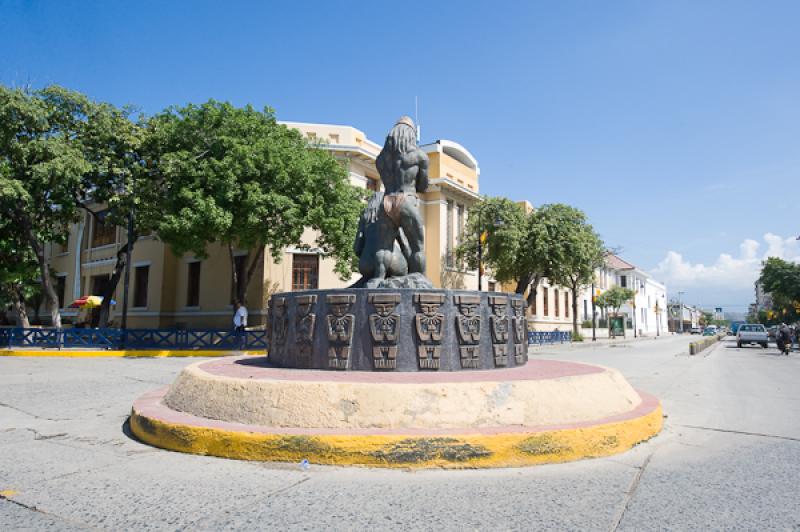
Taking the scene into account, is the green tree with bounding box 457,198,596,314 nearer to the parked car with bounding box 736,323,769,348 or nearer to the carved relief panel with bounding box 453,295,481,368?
the parked car with bounding box 736,323,769,348

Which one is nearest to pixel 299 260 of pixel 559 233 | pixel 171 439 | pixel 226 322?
pixel 226 322

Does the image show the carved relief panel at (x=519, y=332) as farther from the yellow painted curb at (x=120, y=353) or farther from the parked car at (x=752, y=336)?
the parked car at (x=752, y=336)

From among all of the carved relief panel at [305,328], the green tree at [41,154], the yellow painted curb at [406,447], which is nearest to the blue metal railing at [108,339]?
the green tree at [41,154]

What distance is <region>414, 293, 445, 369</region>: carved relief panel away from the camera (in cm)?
602

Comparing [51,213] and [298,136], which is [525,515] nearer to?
[298,136]

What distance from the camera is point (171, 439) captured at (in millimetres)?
4746

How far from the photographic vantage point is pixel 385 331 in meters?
5.97

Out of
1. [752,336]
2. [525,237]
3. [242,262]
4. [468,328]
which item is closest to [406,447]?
[468,328]

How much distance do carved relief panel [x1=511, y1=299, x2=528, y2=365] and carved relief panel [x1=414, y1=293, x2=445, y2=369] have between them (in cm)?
146

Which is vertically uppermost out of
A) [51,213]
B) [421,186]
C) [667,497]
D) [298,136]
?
[298,136]

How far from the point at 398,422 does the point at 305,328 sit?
2.37 metres

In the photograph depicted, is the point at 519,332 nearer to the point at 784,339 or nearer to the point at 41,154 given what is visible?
the point at 41,154

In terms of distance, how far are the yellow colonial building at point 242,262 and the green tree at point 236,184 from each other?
332 centimetres

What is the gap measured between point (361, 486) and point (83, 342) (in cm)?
2023
